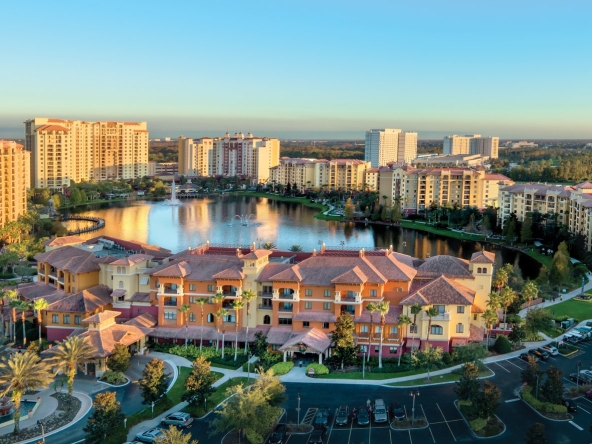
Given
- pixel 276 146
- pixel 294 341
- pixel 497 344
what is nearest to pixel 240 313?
pixel 294 341

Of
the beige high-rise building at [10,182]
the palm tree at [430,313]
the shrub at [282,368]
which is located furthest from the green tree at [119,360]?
the beige high-rise building at [10,182]

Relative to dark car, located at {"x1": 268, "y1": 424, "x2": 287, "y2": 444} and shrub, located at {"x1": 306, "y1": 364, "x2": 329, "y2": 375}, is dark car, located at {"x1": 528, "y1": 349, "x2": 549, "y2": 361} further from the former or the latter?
dark car, located at {"x1": 268, "y1": 424, "x2": 287, "y2": 444}

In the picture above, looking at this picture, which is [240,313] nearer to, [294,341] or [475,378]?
[294,341]

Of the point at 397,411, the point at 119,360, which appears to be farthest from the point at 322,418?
the point at 119,360

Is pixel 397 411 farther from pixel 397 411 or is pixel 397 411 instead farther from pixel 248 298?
pixel 248 298

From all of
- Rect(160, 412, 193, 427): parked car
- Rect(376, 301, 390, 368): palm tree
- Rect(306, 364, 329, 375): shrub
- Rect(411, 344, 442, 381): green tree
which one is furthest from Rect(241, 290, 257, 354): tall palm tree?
Rect(411, 344, 442, 381): green tree

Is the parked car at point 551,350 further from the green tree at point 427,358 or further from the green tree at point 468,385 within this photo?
the green tree at point 468,385
